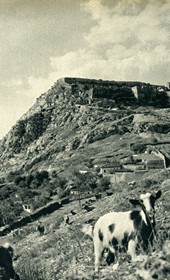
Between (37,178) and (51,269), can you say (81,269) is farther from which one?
(37,178)

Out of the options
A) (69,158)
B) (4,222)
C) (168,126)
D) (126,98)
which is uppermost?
(126,98)

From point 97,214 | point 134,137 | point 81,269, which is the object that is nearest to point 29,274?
point 81,269

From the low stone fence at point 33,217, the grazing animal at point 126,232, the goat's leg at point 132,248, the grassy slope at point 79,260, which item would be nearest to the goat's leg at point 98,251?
the grazing animal at point 126,232

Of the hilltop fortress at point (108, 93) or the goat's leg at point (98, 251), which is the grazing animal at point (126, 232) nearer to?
the goat's leg at point (98, 251)

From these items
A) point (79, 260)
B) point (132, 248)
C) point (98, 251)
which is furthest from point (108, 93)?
point (132, 248)

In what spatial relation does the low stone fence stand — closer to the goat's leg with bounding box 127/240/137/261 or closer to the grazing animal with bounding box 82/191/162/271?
the grazing animal with bounding box 82/191/162/271

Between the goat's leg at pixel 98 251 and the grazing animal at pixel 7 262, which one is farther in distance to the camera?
the grazing animal at pixel 7 262

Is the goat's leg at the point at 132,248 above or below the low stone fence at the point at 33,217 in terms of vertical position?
above
